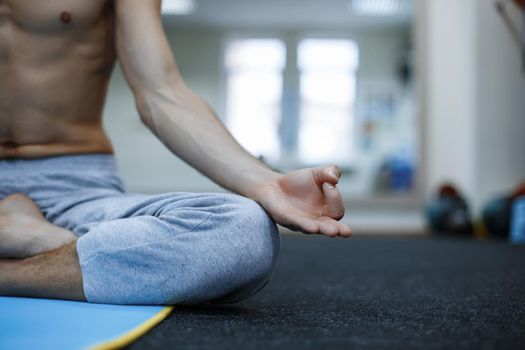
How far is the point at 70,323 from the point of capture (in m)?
0.83

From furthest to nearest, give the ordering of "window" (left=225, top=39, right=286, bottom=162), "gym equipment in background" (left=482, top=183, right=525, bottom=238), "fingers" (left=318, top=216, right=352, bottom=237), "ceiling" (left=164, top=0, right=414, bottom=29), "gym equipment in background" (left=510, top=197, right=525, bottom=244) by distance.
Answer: "window" (left=225, top=39, right=286, bottom=162) < "ceiling" (left=164, top=0, right=414, bottom=29) < "gym equipment in background" (left=482, top=183, right=525, bottom=238) < "gym equipment in background" (left=510, top=197, right=525, bottom=244) < "fingers" (left=318, top=216, right=352, bottom=237)

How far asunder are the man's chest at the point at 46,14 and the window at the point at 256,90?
579 centimetres

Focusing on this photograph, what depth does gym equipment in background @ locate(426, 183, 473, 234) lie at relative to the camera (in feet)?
12.5

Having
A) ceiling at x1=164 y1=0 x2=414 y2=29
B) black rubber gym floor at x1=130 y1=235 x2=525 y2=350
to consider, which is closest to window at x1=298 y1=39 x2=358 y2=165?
ceiling at x1=164 y1=0 x2=414 y2=29

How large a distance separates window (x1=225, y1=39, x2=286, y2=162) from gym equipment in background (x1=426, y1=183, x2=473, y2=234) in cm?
335

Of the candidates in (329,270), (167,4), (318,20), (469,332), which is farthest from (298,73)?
(469,332)

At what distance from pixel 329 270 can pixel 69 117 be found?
3.28 ft

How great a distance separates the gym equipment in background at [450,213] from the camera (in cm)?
380

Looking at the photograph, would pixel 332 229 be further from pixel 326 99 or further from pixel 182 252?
pixel 326 99

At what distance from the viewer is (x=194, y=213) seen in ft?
3.15

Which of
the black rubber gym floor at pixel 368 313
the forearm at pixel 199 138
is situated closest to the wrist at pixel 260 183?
the forearm at pixel 199 138

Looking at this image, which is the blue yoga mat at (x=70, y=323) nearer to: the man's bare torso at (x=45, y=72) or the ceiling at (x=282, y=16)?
the man's bare torso at (x=45, y=72)

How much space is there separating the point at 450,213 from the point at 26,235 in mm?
3245

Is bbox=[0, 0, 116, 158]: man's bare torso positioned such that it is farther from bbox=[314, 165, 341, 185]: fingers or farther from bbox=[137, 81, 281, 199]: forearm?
bbox=[314, 165, 341, 185]: fingers
